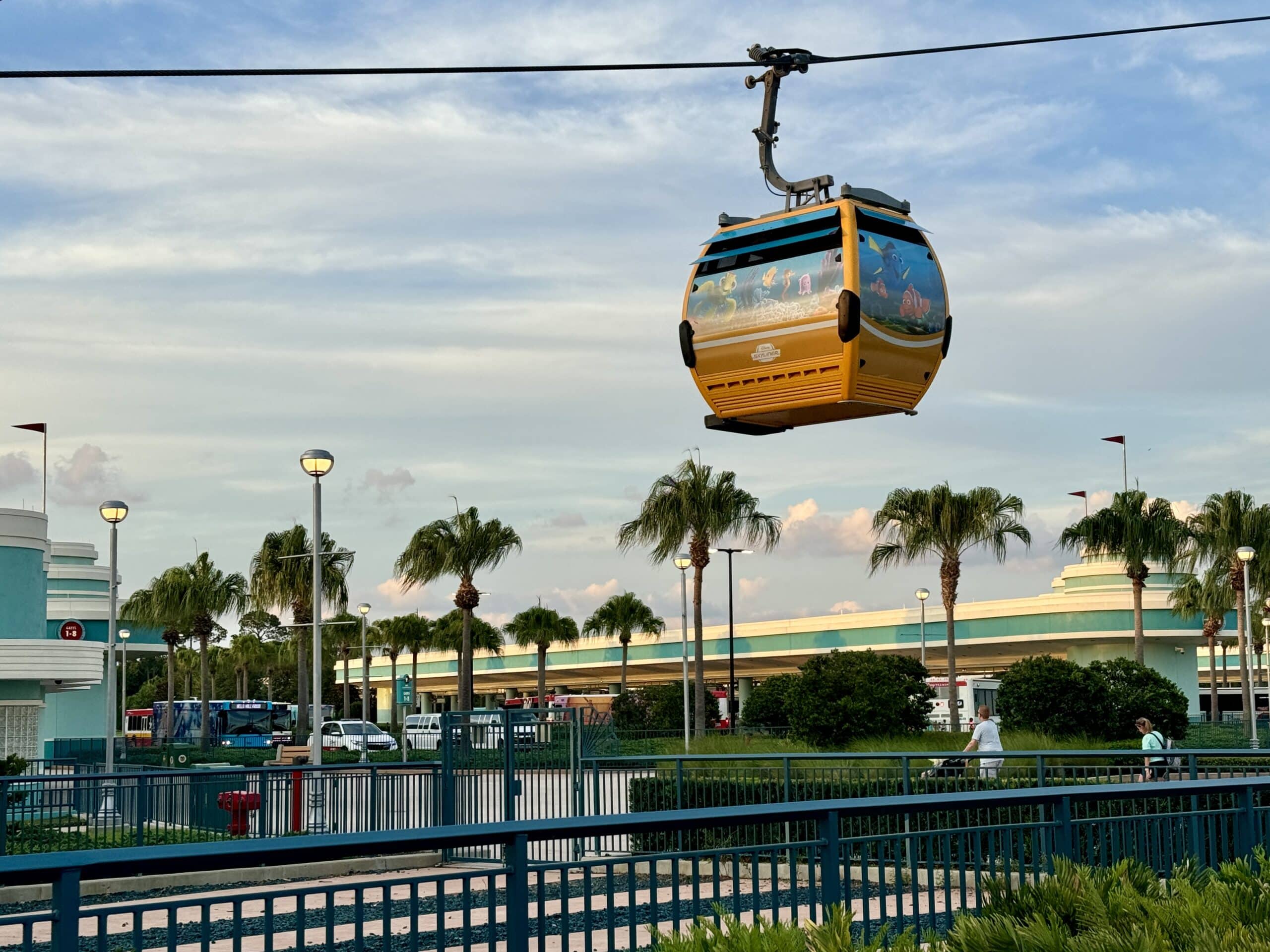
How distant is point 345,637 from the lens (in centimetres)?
11044

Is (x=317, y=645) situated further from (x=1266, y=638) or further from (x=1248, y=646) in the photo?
(x=1266, y=638)

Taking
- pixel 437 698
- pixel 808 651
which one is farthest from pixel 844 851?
pixel 437 698

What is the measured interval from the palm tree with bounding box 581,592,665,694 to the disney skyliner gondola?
8078 cm

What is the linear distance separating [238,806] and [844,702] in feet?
81.0

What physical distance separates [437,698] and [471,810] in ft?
423

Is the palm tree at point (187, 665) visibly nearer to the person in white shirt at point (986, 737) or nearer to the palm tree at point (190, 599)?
the palm tree at point (190, 599)

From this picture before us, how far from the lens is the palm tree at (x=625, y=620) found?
9250cm

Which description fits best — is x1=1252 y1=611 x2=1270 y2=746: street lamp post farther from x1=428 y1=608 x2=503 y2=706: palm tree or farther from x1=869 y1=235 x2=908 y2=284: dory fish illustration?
x1=869 y1=235 x2=908 y2=284: dory fish illustration

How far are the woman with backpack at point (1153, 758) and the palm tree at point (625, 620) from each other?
67985mm

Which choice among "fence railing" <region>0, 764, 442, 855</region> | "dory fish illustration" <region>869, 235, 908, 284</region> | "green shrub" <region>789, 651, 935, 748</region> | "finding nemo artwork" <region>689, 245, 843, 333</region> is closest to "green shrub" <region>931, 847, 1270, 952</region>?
"finding nemo artwork" <region>689, 245, 843, 333</region>

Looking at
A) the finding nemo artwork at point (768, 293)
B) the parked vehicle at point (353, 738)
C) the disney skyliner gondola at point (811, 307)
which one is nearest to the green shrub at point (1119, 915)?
the disney skyliner gondola at point (811, 307)

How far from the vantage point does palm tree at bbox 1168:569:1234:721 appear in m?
75.1

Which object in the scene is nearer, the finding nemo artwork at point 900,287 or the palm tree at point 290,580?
the finding nemo artwork at point 900,287

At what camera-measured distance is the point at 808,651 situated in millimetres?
89250
